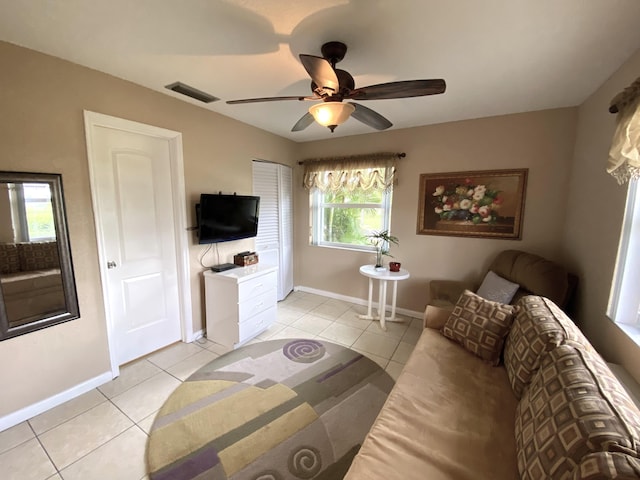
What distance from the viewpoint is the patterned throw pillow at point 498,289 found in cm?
226

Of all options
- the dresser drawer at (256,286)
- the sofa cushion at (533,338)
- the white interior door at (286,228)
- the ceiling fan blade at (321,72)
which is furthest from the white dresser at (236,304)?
the sofa cushion at (533,338)

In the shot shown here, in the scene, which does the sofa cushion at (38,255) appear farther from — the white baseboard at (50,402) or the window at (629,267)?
the window at (629,267)

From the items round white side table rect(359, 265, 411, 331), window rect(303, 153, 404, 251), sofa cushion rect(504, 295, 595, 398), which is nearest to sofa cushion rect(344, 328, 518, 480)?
sofa cushion rect(504, 295, 595, 398)

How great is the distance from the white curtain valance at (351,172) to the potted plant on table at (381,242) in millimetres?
615

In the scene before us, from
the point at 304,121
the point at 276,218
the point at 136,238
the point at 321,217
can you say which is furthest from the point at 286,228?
the point at 304,121

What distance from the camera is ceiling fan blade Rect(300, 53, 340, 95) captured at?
49.1 inches

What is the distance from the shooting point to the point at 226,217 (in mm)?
2752

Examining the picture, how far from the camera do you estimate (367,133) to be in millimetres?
3371

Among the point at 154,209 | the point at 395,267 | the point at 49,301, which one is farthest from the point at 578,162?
the point at 49,301

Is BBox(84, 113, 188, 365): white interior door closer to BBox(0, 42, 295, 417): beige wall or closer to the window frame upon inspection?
BBox(0, 42, 295, 417): beige wall

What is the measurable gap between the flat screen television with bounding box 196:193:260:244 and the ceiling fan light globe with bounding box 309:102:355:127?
1.45m

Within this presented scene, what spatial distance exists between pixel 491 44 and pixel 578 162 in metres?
1.59

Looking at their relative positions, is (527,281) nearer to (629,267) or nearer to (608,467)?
(629,267)

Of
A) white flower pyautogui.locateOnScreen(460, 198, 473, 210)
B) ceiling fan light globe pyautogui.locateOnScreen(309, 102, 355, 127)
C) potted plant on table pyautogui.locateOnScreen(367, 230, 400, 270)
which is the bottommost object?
potted plant on table pyautogui.locateOnScreen(367, 230, 400, 270)
